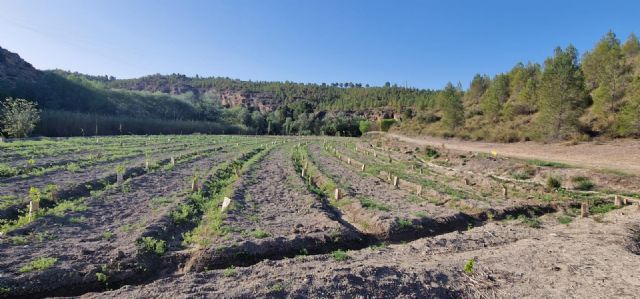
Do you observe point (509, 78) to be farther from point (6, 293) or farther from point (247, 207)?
point (6, 293)

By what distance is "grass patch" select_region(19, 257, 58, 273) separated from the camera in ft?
20.7

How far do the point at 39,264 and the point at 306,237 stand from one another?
18.6 feet

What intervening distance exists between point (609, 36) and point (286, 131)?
9258 centimetres

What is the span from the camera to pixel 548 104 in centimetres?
3647

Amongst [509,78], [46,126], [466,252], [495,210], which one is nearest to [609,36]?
[509,78]

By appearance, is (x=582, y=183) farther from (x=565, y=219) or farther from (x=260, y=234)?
(x=260, y=234)

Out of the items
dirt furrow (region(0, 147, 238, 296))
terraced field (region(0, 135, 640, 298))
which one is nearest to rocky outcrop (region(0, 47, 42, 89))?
terraced field (region(0, 135, 640, 298))

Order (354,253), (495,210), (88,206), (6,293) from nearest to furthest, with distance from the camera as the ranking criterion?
1. (6,293)
2. (354,253)
3. (88,206)
4. (495,210)

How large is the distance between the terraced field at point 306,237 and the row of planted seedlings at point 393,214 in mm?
57

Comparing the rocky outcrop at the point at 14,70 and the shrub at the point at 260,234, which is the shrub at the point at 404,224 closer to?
the shrub at the point at 260,234

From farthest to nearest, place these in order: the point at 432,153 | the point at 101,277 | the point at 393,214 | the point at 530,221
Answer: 1. the point at 432,153
2. the point at 530,221
3. the point at 393,214
4. the point at 101,277

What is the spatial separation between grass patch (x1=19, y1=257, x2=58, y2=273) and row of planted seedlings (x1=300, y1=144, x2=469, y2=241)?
25.3 feet

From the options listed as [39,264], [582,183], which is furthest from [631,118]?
[39,264]

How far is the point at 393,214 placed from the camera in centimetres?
1195
